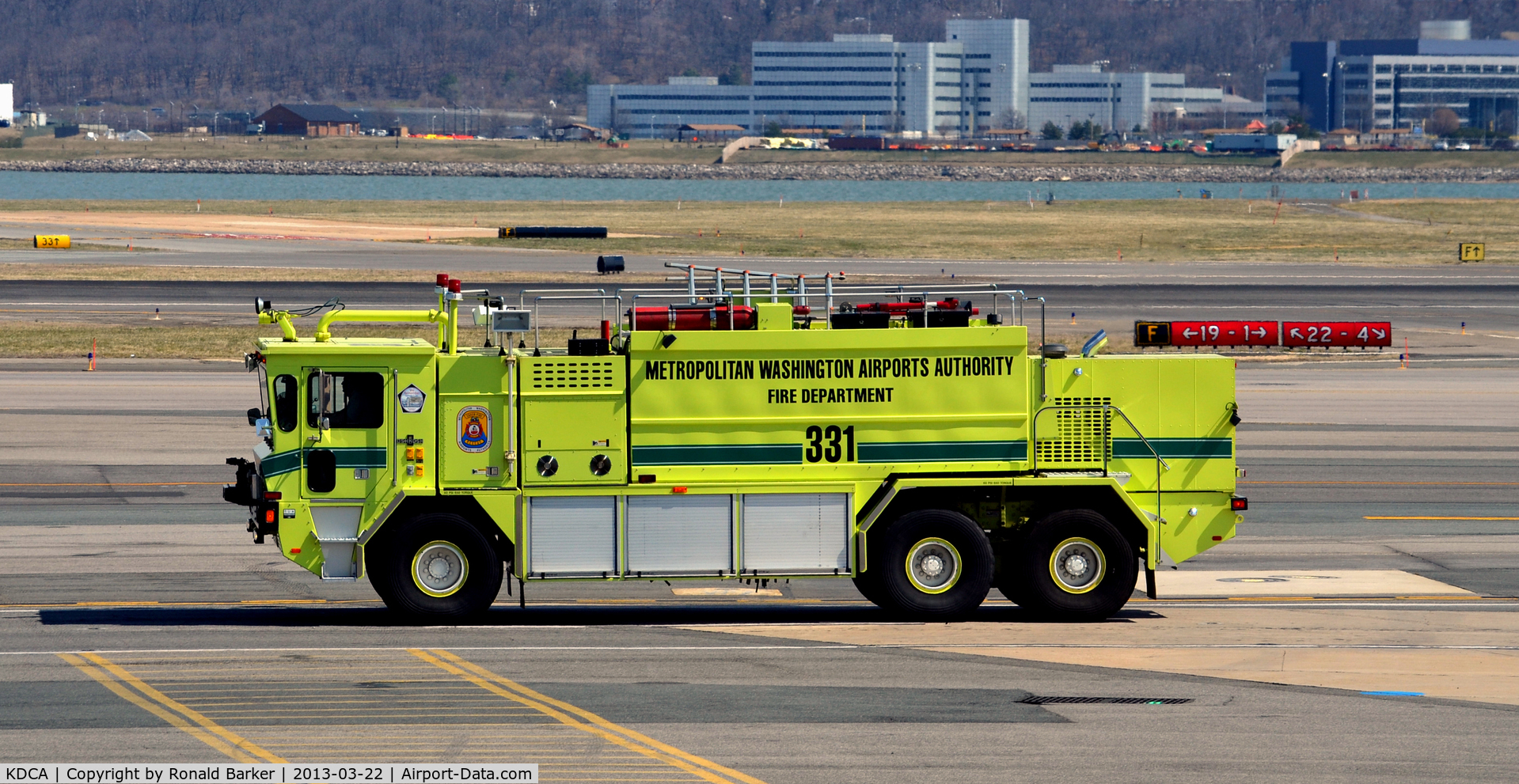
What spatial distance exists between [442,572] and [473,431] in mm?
1742

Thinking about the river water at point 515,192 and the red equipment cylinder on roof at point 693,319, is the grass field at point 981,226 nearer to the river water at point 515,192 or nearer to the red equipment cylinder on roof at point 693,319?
the river water at point 515,192

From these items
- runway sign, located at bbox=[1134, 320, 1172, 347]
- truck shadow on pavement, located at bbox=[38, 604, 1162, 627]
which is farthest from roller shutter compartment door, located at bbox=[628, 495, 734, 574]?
runway sign, located at bbox=[1134, 320, 1172, 347]

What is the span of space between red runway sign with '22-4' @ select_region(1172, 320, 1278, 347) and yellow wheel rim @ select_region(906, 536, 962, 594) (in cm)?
3339

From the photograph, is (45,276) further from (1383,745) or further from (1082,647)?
(1383,745)

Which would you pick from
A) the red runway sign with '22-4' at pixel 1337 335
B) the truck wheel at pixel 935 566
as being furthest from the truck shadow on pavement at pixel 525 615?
the red runway sign with '22-4' at pixel 1337 335

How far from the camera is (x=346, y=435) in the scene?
17922 millimetres

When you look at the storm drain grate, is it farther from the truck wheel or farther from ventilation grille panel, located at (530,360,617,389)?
ventilation grille panel, located at (530,360,617,389)

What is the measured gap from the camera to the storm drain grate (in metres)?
15.1

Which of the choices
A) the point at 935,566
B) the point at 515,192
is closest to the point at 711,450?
the point at 935,566

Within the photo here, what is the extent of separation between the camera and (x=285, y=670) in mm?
16141

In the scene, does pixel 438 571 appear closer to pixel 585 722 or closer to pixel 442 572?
pixel 442 572

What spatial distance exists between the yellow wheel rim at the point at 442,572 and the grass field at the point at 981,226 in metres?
62.3

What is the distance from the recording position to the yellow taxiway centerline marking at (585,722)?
13.0 metres

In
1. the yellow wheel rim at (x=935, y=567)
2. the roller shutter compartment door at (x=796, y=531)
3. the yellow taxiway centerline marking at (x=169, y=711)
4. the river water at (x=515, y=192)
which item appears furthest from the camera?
the river water at (x=515, y=192)
